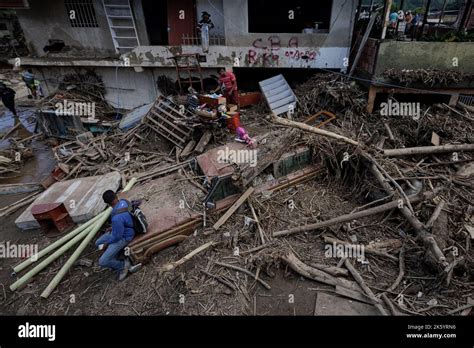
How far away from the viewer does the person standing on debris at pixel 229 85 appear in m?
10.5

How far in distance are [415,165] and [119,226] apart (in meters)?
7.76

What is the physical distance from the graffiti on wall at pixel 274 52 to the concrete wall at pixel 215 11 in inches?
80.5

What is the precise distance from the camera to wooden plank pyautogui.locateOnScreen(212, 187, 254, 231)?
6268mm

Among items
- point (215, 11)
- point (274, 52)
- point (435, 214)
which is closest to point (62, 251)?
point (435, 214)

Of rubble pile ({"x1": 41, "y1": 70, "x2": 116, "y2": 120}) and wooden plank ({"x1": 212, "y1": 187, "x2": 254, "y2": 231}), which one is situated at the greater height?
rubble pile ({"x1": 41, "y1": 70, "x2": 116, "y2": 120})

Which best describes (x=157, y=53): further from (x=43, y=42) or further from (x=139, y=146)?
(x=43, y=42)

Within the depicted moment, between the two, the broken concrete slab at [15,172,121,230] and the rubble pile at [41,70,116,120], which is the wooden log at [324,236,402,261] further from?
the rubble pile at [41,70,116,120]

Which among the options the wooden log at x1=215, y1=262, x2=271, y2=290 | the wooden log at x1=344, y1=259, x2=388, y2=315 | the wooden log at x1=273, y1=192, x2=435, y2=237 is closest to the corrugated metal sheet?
the wooden log at x1=273, y1=192, x2=435, y2=237

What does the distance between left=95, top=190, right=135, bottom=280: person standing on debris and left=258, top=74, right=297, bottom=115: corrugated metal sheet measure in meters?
7.34

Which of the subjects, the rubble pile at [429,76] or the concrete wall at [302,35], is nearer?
the rubble pile at [429,76]

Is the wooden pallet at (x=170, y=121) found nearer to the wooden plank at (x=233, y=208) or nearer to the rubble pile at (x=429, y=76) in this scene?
the wooden plank at (x=233, y=208)

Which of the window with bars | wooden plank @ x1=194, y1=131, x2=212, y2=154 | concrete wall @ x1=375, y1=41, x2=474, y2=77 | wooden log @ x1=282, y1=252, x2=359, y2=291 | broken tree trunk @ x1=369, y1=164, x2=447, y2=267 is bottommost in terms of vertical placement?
wooden log @ x1=282, y1=252, x2=359, y2=291

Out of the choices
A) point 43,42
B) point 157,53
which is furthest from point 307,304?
point 43,42

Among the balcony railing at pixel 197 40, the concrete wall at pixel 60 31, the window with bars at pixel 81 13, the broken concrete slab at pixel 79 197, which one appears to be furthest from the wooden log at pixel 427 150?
the window with bars at pixel 81 13
